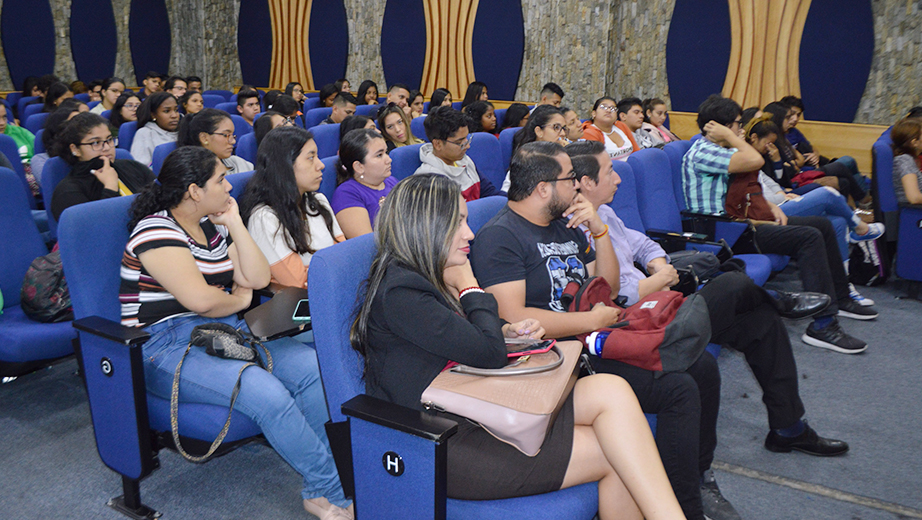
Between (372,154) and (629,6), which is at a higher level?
(629,6)

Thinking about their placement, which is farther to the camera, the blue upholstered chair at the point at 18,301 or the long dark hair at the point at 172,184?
the blue upholstered chair at the point at 18,301

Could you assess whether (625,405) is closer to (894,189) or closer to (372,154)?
(372,154)

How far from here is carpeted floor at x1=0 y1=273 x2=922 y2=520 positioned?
7.20ft

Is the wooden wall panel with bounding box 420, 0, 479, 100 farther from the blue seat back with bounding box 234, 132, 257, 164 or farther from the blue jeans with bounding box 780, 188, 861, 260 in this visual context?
the blue jeans with bounding box 780, 188, 861, 260

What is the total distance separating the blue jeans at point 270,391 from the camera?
1.90 meters

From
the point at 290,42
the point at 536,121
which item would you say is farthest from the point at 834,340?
the point at 290,42

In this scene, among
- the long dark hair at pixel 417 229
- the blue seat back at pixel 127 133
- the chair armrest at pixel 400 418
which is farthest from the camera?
the blue seat back at pixel 127 133

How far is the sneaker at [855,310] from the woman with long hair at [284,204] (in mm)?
2947

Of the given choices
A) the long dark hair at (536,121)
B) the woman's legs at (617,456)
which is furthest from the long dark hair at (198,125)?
the woman's legs at (617,456)

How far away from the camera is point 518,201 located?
222 centimetres

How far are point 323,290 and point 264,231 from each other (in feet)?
3.19

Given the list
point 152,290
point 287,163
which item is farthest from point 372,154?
point 152,290

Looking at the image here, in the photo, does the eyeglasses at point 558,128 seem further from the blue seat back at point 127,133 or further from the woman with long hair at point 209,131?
the blue seat back at point 127,133

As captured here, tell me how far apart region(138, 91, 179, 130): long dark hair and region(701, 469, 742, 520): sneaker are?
12.8 feet
